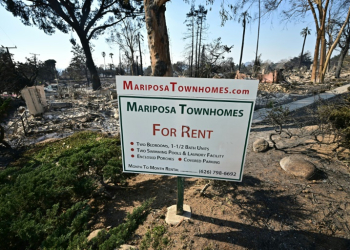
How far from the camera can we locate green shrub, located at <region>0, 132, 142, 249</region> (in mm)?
1803

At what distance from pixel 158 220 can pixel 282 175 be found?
2.41 meters

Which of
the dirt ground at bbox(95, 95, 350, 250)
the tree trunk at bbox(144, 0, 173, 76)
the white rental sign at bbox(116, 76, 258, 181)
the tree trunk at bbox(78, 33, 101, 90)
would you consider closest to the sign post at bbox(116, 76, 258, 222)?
the white rental sign at bbox(116, 76, 258, 181)

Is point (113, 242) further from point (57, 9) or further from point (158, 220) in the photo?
point (57, 9)

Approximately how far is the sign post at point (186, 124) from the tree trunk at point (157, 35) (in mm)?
3037

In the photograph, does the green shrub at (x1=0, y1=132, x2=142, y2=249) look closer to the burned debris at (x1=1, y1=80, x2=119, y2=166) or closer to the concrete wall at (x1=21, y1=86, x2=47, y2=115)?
the burned debris at (x1=1, y1=80, x2=119, y2=166)

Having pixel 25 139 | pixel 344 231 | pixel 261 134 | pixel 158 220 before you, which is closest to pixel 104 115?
pixel 25 139

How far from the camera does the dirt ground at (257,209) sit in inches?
83.7

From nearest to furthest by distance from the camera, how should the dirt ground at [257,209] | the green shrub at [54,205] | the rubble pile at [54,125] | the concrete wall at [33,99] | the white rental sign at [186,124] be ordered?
the white rental sign at [186,124]
the green shrub at [54,205]
the dirt ground at [257,209]
the rubble pile at [54,125]
the concrete wall at [33,99]

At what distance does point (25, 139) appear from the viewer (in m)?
7.42

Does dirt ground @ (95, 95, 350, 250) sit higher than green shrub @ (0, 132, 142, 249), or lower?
lower

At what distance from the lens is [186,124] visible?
1.83 metres

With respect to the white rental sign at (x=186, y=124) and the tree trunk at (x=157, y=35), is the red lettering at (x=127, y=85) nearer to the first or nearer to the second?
the white rental sign at (x=186, y=124)

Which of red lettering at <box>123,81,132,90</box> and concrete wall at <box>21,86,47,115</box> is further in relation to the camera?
concrete wall at <box>21,86,47,115</box>

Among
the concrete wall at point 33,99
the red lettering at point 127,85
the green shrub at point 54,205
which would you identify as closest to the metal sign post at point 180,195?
the green shrub at point 54,205
